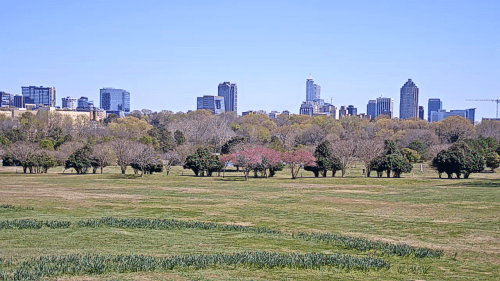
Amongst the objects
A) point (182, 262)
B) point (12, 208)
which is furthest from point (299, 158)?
point (182, 262)

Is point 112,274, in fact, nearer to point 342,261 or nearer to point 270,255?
point 270,255

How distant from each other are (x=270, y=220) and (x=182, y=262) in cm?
1289

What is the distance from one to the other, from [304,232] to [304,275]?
29.9ft

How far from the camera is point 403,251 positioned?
74.4 feet

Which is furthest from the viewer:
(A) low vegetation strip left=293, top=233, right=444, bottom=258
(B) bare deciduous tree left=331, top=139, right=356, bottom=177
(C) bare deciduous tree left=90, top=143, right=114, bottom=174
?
(C) bare deciduous tree left=90, top=143, right=114, bottom=174

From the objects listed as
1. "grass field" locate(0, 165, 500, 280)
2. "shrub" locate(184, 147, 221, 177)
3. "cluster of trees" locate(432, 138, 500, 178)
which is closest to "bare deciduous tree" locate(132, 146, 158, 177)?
"shrub" locate(184, 147, 221, 177)

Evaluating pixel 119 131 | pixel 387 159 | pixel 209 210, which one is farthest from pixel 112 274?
pixel 119 131

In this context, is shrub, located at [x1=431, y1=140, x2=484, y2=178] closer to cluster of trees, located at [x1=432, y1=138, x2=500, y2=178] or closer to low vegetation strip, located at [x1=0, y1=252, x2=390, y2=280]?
cluster of trees, located at [x1=432, y1=138, x2=500, y2=178]

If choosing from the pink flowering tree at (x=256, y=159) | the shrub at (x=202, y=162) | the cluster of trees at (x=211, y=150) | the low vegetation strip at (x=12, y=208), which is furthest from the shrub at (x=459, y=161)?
the low vegetation strip at (x=12, y=208)

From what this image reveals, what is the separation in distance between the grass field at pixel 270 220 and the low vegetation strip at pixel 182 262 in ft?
1.38

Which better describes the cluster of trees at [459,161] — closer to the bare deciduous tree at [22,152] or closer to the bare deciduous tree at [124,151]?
the bare deciduous tree at [124,151]

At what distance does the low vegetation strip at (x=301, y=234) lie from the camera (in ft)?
74.7

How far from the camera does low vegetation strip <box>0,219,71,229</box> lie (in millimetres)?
27406

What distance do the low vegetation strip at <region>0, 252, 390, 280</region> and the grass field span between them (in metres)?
0.42
